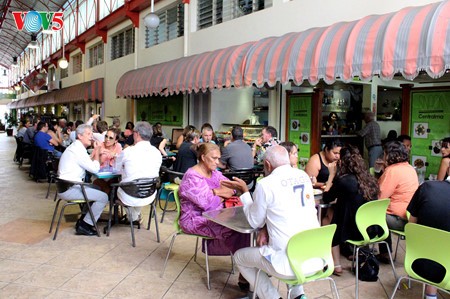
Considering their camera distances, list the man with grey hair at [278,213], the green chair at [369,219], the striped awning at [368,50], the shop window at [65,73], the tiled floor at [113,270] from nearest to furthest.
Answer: the man with grey hair at [278,213], the green chair at [369,219], the tiled floor at [113,270], the striped awning at [368,50], the shop window at [65,73]

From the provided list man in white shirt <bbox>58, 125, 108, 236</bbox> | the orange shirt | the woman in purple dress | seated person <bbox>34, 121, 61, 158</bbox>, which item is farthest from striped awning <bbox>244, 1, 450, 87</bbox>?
seated person <bbox>34, 121, 61, 158</bbox>

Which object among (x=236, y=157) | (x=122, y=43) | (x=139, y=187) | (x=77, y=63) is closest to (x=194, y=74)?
(x=236, y=157)

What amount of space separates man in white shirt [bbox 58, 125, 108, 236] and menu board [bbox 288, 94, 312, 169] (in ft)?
12.9

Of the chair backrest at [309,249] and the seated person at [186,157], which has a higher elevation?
the seated person at [186,157]

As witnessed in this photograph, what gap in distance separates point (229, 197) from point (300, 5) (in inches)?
190

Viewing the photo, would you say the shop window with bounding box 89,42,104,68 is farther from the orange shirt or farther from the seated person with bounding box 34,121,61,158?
the orange shirt

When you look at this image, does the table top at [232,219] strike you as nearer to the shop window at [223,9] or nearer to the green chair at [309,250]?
the green chair at [309,250]

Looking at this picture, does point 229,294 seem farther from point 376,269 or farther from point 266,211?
point 376,269

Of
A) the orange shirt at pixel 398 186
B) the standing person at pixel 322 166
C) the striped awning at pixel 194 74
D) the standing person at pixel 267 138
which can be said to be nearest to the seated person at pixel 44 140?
the striped awning at pixel 194 74

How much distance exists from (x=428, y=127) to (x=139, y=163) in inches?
170

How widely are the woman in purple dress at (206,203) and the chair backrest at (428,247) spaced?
1.42m

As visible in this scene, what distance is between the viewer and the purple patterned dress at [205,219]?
3.71 m

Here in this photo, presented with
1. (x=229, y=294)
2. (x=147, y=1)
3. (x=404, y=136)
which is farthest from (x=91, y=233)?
(x=147, y=1)

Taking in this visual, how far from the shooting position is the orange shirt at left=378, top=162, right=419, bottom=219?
4203 mm
